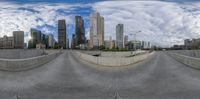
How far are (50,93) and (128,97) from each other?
14.7ft

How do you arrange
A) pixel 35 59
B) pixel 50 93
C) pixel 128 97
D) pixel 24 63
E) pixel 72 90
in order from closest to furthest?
pixel 128 97
pixel 50 93
pixel 72 90
pixel 24 63
pixel 35 59

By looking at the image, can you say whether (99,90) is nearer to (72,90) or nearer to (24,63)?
(72,90)

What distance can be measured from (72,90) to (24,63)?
1365cm

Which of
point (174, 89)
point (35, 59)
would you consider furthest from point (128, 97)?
point (35, 59)

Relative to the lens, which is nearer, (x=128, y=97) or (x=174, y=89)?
(x=128, y=97)

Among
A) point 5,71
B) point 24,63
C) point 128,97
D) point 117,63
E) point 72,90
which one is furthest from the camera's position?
point 117,63

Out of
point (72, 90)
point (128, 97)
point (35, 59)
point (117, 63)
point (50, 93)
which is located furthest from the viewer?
point (117, 63)

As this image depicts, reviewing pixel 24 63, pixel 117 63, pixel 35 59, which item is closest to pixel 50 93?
pixel 24 63

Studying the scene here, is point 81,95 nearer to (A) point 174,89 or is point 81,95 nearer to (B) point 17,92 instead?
(B) point 17,92

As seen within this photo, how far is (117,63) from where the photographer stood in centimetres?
4169

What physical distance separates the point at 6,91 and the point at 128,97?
23.6ft

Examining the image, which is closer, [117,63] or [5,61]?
[5,61]

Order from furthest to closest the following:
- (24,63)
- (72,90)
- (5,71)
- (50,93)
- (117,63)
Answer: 1. (117,63)
2. (24,63)
3. (5,71)
4. (72,90)
5. (50,93)

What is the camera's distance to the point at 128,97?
15.2 m
